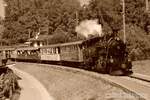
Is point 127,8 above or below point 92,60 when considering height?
above

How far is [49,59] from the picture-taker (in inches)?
2041

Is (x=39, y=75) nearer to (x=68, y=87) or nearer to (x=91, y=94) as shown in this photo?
(x=68, y=87)

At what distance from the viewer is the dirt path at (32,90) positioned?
102ft

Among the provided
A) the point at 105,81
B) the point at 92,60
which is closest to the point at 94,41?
the point at 92,60

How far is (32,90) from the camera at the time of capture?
3494cm

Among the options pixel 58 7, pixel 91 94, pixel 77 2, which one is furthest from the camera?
pixel 77 2

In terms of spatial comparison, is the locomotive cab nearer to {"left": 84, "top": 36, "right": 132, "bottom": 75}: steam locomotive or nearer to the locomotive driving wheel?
{"left": 84, "top": 36, "right": 132, "bottom": 75}: steam locomotive

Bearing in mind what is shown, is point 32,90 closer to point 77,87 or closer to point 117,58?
point 77,87

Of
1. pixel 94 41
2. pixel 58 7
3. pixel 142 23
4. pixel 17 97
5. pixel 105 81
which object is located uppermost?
pixel 58 7

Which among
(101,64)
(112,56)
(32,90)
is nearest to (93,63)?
(101,64)

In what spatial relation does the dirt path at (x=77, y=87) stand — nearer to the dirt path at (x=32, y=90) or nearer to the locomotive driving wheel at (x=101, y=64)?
the dirt path at (x=32, y=90)

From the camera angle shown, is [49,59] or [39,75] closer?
[39,75]

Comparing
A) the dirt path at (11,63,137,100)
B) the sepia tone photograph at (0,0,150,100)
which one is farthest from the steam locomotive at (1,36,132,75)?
the dirt path at (11,63,137,100)

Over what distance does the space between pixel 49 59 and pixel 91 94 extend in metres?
30.2
